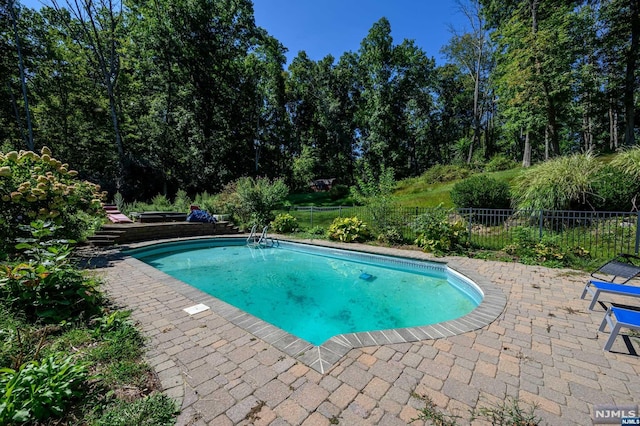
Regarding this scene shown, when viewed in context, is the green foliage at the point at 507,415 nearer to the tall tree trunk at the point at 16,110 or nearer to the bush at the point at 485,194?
the bush at the point at 485,194

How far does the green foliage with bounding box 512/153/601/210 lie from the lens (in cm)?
698

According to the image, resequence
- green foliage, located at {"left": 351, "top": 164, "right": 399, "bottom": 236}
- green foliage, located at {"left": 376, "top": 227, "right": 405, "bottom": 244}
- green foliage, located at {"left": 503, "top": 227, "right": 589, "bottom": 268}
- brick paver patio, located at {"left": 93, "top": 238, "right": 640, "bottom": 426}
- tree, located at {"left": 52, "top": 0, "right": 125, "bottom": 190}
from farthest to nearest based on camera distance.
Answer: tree, located at {"left": 52, "top": 0, "right": 125, "bottom": 190}
green foliage, located at {"left": 351, "top": 164, "right": 399, "bottom": 236}
green foliage, located at {"left": 376, "top": 227, "right": 405, "bottom": 244}
green foliage, located at {"left": 503, "top": 227, "right": 589, "bottom": 268}
brick paver patio, located at {"left": 93, "top": 238, "right": 640, "bottom": 426}

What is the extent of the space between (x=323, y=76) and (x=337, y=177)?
10986mm

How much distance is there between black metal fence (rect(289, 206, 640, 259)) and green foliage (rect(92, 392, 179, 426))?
756 cm

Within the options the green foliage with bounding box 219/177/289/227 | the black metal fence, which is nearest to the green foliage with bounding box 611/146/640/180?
the black metal fence

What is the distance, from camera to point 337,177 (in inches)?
1227

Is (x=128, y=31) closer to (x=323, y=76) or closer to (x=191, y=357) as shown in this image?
(x=323, y=76)

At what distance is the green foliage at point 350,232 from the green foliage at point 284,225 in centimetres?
248

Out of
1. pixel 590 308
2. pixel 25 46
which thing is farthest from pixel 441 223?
pixel 25 46

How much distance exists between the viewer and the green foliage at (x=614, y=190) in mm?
6568

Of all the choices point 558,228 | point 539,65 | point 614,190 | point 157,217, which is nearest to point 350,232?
point 558,228

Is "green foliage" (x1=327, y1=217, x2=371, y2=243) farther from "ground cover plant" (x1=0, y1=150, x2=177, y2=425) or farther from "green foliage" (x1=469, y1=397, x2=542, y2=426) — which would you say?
"green foliage" (x1=469, y1=397, x2=542, y2=426)

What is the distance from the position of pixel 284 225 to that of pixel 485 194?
25.1ft

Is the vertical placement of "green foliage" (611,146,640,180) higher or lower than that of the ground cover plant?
higher
